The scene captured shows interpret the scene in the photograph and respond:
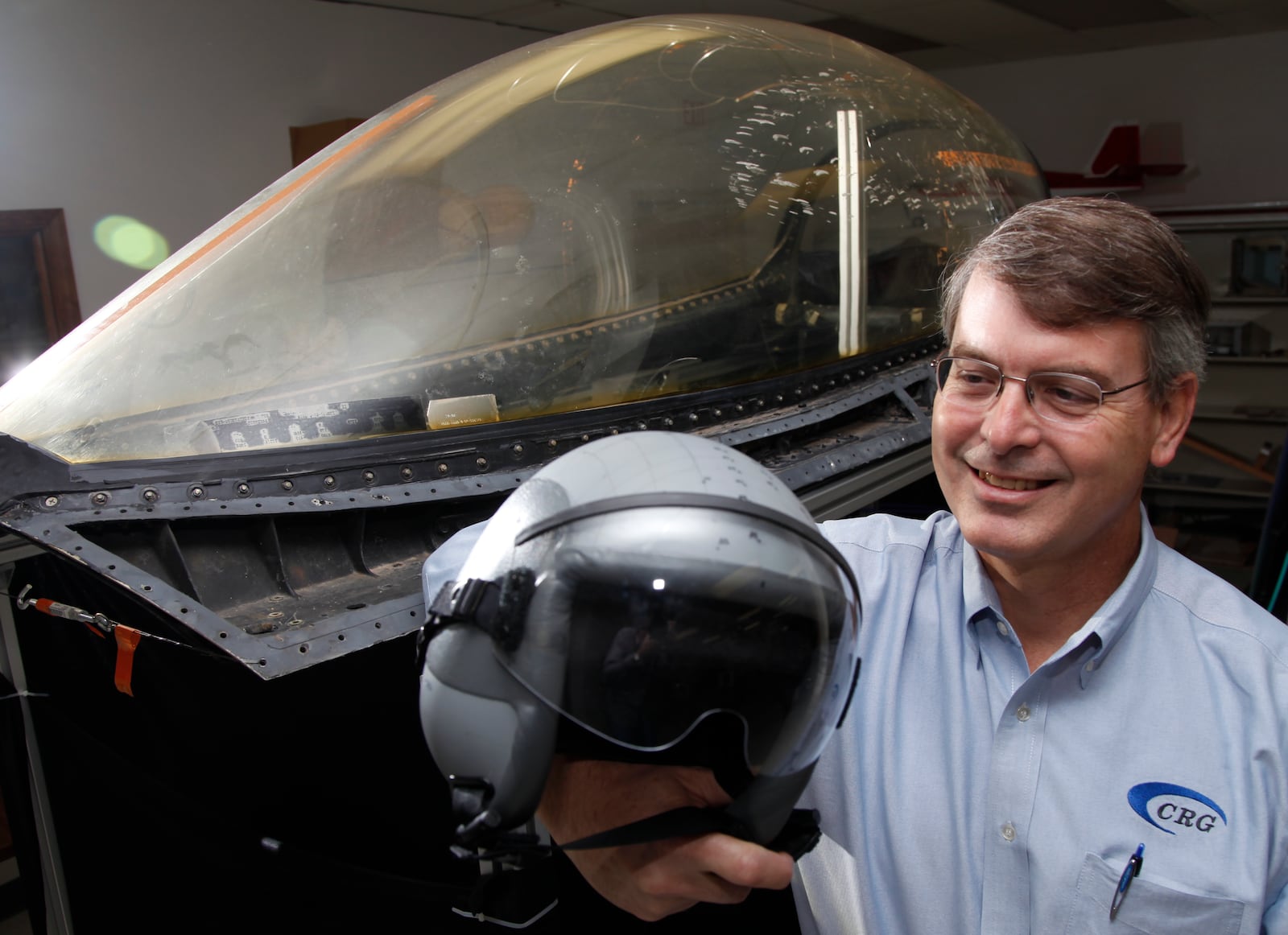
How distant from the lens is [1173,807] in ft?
3.24

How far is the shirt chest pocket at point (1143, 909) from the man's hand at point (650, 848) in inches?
13.3

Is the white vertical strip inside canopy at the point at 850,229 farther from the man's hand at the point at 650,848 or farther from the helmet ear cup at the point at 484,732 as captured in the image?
the helmet ear cup at the point at 484,732

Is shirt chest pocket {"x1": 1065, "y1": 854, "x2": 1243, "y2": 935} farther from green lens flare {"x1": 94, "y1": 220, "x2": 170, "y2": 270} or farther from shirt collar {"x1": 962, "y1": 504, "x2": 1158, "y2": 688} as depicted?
green lens flare {"x1": 94, "y1": 220, "x2": 170, "y2": 270}

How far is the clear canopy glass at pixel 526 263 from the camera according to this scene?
1779 millimetres

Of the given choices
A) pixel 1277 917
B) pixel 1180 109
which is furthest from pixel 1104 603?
pixel 1180 109

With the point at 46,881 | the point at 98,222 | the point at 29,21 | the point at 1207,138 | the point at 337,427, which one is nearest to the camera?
the point at 337,427

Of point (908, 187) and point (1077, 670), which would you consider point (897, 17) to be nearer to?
point (908, 187)

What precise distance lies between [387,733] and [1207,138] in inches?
305

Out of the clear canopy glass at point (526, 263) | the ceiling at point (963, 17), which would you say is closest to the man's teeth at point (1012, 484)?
the clear canopy glass at point (526, 263)

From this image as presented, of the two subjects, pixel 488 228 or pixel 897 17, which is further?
pixel 897 17

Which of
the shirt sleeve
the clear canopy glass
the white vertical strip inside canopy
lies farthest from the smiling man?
the white vertical strip inside canopy

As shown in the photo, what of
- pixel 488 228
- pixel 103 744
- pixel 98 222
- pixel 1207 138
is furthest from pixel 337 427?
pixel 1207 138

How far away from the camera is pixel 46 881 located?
6.98 feet

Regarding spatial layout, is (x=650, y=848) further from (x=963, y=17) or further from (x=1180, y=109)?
(x=1180, y=109)
